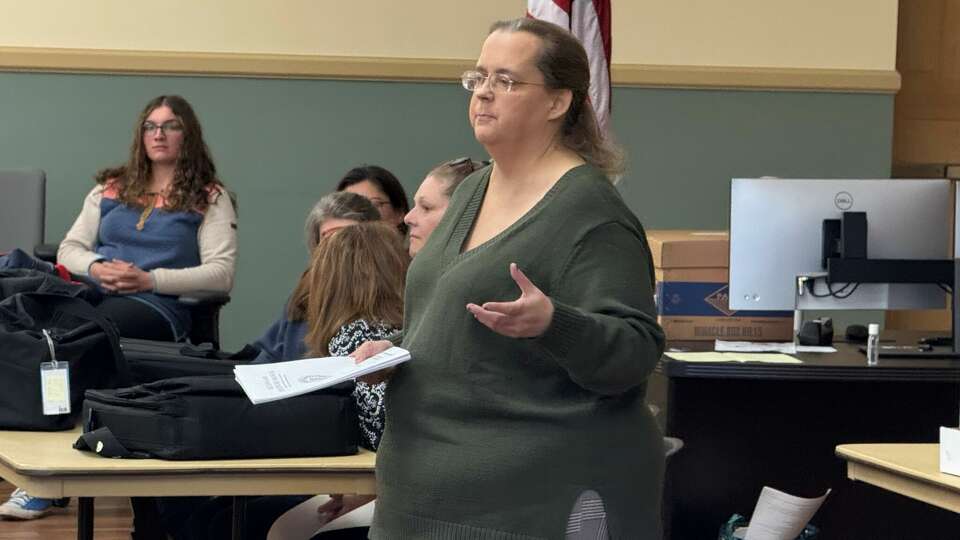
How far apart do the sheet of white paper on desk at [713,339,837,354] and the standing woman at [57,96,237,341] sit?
1896 mm

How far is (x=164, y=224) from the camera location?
16.9 ft

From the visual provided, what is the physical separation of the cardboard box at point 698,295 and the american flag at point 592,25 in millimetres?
461

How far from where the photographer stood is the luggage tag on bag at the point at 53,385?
3.15 meters

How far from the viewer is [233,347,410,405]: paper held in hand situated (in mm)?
2188

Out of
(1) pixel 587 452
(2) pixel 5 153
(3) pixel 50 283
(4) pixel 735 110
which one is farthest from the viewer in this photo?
(4) pixel 735 110

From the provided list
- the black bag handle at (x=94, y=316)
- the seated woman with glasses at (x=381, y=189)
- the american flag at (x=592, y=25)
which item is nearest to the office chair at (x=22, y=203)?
the seated woman with glasses at (x=381, y=189)

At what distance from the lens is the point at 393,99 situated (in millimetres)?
6273

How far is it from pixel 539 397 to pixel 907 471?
88cm

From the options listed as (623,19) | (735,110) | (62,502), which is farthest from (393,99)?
(62,502)

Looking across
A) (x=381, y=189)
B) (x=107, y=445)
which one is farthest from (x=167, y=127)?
(x=107, y=445)

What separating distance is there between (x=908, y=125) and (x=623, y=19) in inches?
59.2

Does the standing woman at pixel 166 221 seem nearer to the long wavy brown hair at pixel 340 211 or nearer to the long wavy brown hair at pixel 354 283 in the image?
the long wavy brown hair at pixel 340 211

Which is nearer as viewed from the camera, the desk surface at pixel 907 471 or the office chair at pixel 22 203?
the desk surface at pixel 907 471

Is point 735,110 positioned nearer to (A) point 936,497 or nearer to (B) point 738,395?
(B) point 738,395
